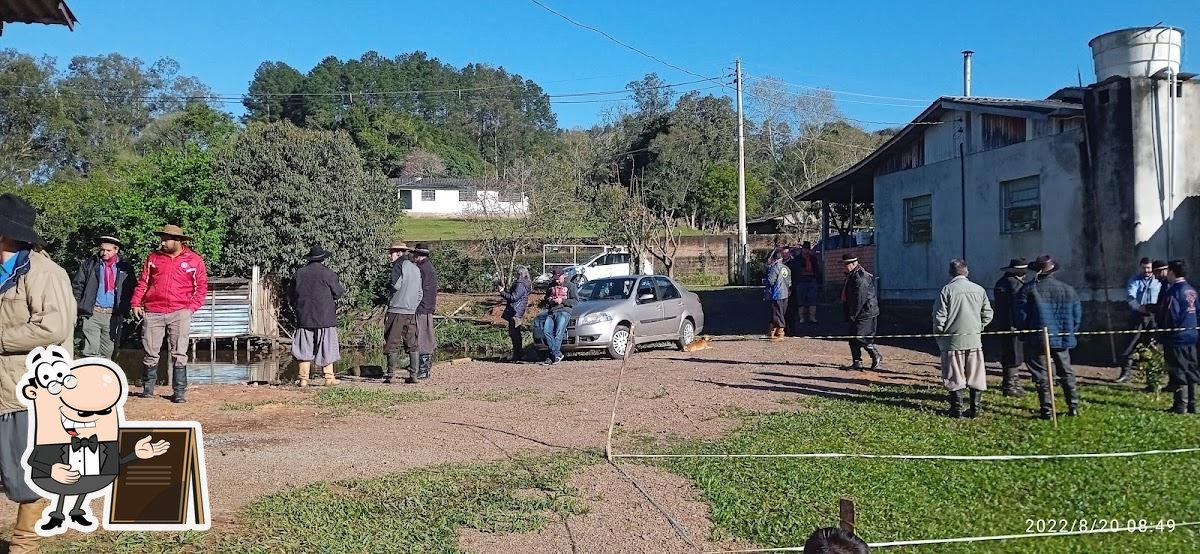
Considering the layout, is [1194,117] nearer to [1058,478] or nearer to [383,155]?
[1058,478]

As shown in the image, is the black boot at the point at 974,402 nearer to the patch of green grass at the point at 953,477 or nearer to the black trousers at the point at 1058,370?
the patch of green grass at the point at 953,477

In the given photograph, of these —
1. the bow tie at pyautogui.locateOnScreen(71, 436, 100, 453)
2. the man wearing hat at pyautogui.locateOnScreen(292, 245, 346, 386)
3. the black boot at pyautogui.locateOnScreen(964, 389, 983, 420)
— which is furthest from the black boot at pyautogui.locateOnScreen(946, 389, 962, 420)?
the bow tie at pyautogui.locateOnScreen(71, 436, 100, 453)

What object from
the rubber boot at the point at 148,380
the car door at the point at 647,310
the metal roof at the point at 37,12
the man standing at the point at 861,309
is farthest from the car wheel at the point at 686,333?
the metal roof at the point at 37,12

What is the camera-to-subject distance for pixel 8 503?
6.25 m

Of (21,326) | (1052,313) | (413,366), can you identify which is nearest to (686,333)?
(413,366)

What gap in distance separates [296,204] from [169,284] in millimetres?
14571

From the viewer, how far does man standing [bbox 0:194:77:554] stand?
15.1 feet

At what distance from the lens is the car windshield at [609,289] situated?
57.1 feet

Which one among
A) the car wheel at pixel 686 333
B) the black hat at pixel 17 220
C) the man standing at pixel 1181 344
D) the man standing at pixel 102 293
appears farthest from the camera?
the car wheel at pixel 686 333

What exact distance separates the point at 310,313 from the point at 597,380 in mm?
4017

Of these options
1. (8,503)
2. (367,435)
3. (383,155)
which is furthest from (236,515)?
(383,155)

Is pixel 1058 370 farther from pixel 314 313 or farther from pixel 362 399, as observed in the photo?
pixel 314 313

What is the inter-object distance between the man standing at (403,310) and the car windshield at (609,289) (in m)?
5.00

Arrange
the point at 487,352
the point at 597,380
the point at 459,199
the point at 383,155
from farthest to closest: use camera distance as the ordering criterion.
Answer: the point at 383,155 < the point at 459,199 < the point at 487,352 < the point at 597,380
